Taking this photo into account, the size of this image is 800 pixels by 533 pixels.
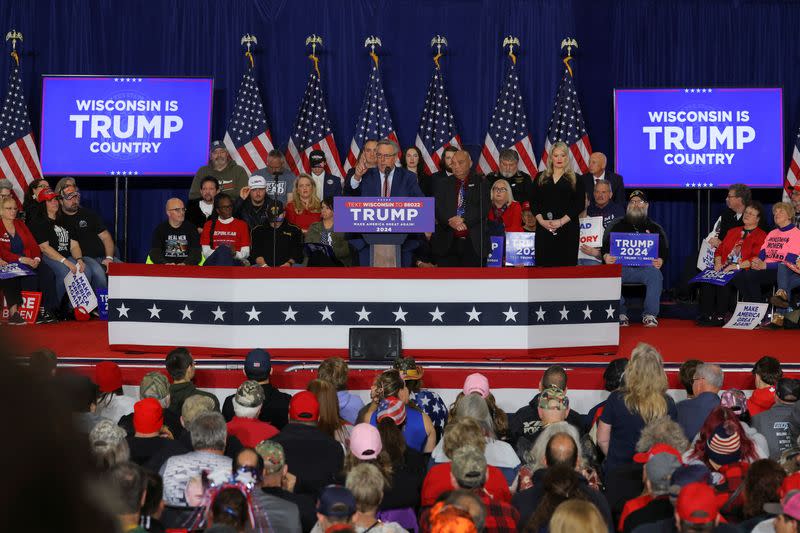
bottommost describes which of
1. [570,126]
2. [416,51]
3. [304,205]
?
[304,205]


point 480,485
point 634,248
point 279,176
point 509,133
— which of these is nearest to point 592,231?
point 634,248

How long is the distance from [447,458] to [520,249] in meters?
5.03

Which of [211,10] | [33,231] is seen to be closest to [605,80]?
[211,10]

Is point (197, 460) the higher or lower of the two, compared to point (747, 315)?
lower

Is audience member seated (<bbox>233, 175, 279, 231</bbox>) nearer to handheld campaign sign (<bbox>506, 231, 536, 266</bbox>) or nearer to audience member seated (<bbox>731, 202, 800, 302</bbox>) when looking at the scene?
handheld campaign sign (<bbox>506, 231, 536, 266</bbox>)

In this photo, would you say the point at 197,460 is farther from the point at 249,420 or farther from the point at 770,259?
the point at 770,259

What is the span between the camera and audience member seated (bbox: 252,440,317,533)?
4.27 m

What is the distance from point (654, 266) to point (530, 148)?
9.23ft

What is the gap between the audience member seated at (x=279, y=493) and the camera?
4.27m

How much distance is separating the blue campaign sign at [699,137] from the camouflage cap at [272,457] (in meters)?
10.0

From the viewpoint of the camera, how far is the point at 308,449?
5480 millimetres

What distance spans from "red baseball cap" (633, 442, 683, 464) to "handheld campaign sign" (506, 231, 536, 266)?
4993 mm

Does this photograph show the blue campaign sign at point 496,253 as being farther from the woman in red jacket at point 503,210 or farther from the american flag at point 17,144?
the american flag at point 17,144

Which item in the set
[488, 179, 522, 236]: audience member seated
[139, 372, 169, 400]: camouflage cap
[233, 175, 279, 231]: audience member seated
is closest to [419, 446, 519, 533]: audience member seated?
[139, 372, 169, 400]: camouflage cap
